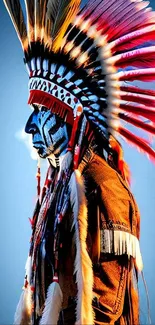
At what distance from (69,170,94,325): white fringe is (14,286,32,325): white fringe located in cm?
32

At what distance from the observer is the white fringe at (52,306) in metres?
2.48

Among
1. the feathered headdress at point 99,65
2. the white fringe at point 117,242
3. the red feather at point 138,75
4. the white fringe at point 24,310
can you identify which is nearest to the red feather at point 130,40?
the feathered headdress at point 99,65

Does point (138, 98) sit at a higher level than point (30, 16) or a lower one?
lower

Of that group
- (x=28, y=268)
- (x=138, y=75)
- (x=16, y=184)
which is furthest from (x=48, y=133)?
(x=28, y=268)

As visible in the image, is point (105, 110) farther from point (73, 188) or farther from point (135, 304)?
point (135, 304)

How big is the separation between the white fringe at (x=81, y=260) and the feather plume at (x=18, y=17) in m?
0.72

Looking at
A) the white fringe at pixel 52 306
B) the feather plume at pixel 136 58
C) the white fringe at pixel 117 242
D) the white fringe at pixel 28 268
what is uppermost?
the feather plume at pixel 136 58

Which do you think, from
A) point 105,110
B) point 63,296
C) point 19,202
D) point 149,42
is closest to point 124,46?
point 149,42

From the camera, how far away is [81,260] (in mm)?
2473

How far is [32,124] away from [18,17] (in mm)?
482

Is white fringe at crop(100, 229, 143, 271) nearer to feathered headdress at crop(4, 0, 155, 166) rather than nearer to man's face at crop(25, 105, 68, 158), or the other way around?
feathered headdress at crop(4, 0, 155, 166)

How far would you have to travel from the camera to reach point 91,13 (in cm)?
272

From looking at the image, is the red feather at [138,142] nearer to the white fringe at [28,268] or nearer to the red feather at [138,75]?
the red feather at [138,75]

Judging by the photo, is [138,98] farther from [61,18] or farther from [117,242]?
[117,242]
